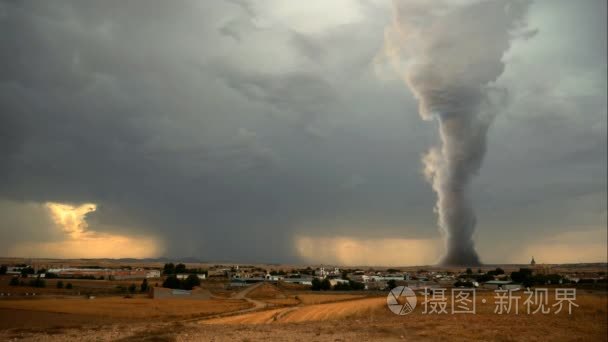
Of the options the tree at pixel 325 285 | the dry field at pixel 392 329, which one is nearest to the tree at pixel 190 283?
the tree at pixel 325 285

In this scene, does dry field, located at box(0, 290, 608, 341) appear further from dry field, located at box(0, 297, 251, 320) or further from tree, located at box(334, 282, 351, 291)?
tree, located at box(334, 282, 351, 291)

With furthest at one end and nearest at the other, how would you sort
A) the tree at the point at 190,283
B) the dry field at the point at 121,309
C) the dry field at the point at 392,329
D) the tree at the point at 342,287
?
the tree at the point at 342,287 → the tree at the point at 190,283 → the dry field at the point at 121,309 → the dry field at the point at 392,329

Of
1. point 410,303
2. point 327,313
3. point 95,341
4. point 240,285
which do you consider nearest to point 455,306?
point 410,303

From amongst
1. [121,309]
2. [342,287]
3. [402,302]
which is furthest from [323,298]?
[121,309]

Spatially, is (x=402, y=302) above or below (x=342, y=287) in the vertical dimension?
above

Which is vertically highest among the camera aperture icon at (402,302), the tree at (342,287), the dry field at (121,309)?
the camera aperture icon at (402,302)

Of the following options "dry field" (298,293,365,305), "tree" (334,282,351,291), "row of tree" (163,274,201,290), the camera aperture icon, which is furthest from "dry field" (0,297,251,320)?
"tree" (334,282,351,291)

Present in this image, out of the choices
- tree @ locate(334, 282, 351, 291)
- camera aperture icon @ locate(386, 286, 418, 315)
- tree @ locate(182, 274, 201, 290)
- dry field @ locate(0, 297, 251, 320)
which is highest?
camera aperture icon @ locate(386, 286, 418, 315)

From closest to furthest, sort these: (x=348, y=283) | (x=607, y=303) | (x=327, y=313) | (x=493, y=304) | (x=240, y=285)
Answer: (x=607, y=303), (x=493, y=304), (x=327, y=313), (x=348, y=283), (x=240, y=285)

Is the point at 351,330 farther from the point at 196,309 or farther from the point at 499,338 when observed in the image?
the point at 196,309

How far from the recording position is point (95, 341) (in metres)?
29.9

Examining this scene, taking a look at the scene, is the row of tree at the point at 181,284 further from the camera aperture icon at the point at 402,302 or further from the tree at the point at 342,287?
the camera aperture icon at the point at 402,302

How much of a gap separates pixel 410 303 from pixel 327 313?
10724 mm

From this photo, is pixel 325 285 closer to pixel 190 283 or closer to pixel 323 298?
pixel 323 298
